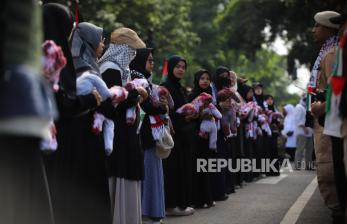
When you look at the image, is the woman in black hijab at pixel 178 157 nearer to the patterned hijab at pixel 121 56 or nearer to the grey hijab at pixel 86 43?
the patterned hijab at pixel 121 56

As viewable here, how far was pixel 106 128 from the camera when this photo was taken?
16.0 feet

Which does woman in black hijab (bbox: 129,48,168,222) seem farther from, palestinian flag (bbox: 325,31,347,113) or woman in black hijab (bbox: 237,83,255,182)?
woman in black hijab (bbox: 237,83,255,182)

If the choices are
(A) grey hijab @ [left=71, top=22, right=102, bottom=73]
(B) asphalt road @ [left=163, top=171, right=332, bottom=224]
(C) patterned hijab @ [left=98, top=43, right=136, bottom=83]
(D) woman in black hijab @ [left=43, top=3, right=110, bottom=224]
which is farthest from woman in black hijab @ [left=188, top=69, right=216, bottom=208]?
(D) woman in black hijab @ [left=43, top=3, right=110, bottom=224]

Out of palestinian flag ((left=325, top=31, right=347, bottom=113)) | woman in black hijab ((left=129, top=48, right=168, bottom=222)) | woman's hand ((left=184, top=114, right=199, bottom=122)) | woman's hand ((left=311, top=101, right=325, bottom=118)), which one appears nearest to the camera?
palestinian flag ((left=325, top=31, right=347, bottom=113))

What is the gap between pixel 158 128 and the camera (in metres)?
6.57

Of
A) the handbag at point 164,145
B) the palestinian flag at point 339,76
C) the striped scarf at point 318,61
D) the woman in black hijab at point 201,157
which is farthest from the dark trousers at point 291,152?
→ the palestinian flag at point 339,76

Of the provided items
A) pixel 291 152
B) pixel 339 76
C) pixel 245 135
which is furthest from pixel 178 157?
pixel 291 152

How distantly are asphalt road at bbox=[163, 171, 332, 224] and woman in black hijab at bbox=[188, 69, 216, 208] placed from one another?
20cm

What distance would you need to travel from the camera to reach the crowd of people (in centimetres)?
245

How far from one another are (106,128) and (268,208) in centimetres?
380

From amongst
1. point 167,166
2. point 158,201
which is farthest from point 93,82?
point 167,166

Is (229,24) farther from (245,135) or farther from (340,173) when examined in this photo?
(340,173)

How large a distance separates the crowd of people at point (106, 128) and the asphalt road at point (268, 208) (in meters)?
0.34

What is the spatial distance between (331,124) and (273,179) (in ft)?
28.6
